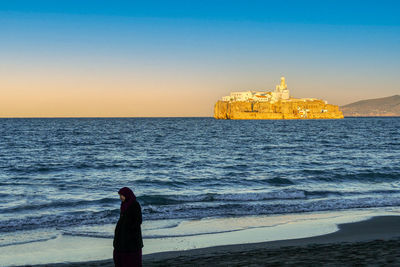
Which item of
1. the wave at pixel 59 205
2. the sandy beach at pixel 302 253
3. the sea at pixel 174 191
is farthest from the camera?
the wave at pixel 59 205

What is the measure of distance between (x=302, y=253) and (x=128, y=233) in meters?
3.98

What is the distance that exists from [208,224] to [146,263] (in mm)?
4140

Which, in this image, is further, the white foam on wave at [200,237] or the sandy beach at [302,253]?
the white foam on wave at [200,237]

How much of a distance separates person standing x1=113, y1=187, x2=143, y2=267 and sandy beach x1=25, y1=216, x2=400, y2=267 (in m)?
1.81

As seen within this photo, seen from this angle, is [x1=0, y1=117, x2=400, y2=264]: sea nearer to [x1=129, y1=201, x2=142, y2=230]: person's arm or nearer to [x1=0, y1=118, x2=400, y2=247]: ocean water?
[x1=0, y1=118, x2=400, y2=247]: ocean water

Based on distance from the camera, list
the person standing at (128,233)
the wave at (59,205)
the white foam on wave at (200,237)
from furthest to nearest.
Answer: the wave at (59,205) → the white foam on wave at (200,237) → the person standing at (128,233)

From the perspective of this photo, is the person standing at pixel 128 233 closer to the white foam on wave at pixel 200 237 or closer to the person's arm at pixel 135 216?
the person's arm at pixel 135 216

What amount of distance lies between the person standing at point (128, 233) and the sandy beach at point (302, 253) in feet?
5.94

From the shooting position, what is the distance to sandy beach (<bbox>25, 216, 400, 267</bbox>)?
7828mm

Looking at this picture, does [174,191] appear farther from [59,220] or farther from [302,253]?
[302,253]

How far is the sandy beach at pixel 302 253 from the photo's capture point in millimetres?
7828

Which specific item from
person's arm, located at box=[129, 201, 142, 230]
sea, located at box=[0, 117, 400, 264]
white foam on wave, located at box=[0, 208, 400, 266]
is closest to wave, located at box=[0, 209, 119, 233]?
sea, located at box=[0, 117, 400, 264]

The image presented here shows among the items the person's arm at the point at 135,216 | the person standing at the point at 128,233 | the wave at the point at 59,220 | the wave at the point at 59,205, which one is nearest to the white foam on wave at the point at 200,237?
the wave at the point at 59,220

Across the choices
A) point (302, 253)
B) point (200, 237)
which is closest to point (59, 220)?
point (200, 237)
